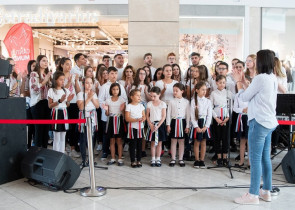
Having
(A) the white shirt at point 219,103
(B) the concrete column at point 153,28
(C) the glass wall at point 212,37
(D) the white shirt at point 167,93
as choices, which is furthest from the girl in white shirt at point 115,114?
(C) the glass wall at point 212,37

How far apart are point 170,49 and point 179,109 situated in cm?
202

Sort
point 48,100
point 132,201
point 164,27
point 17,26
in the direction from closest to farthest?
point 132,201 → point 48,100 → point 164,27 → point 17,26

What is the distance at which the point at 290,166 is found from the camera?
4.58m

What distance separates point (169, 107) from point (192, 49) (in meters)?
5.48

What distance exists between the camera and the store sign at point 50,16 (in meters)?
10.6

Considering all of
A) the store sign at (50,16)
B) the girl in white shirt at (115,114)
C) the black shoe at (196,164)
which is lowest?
the black shoe at (196,164)

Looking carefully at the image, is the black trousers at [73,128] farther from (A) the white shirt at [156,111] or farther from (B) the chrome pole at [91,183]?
(B) the chrome pole at [91,183]

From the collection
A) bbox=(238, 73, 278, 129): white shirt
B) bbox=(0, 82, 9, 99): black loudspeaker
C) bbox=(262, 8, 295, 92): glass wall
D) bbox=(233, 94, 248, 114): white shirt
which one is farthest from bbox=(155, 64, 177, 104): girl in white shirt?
bbox=(262, 8, 295, 92): glass wall

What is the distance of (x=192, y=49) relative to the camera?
10.7 meters

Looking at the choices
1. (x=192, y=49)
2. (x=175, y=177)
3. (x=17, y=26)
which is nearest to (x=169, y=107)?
(x=175, y=177)

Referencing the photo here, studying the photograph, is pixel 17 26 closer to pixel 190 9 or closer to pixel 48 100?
Answer: pixel 48 100

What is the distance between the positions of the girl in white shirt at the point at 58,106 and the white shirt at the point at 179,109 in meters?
1.69

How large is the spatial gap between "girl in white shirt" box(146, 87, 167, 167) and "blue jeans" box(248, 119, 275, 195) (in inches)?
79.4

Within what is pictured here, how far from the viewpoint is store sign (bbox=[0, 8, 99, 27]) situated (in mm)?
10602
